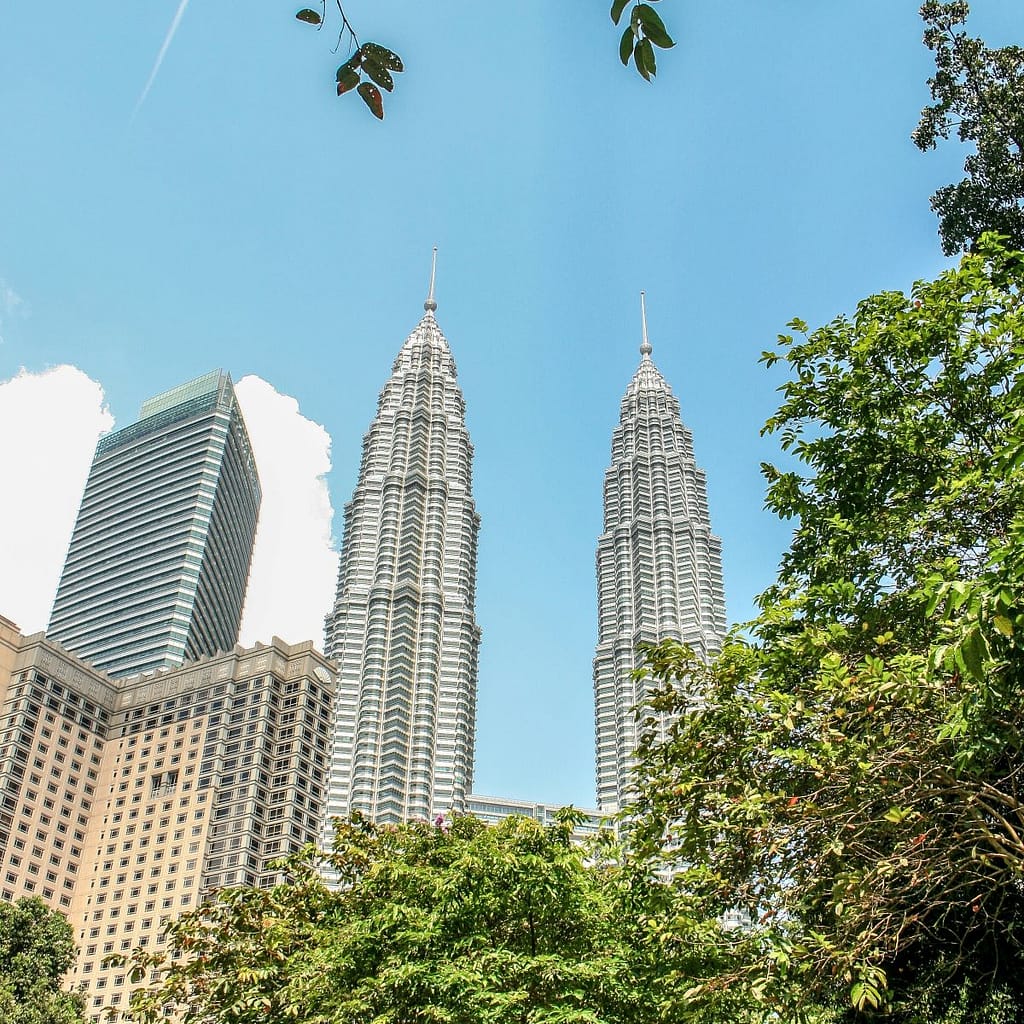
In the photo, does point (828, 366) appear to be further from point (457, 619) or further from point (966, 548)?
point (457, 619)

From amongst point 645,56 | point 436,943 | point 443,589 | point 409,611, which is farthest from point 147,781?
point 645,56

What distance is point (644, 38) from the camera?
435 cm

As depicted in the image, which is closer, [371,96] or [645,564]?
[371,96]

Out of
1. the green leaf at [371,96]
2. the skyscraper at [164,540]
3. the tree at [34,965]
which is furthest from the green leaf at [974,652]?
the skyscraper at [164,540]

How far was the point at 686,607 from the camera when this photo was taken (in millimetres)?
122000

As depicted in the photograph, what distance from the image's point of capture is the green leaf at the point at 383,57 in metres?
4.92

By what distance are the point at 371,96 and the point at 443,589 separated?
123254 millimetres

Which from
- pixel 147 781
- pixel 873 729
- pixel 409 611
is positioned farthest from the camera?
pixel 409 611

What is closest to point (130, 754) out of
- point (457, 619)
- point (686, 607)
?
point (457, 619)

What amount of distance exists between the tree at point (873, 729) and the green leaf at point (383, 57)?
5058 millimetres

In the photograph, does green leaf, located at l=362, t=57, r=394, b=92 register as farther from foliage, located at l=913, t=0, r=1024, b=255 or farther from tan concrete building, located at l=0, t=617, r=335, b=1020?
tan concrete building, located at l=0, t=617, r=335, b=1020

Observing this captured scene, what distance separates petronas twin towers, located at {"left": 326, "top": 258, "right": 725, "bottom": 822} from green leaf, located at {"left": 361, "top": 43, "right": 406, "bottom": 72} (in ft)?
339

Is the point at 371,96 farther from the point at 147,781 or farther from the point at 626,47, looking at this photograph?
the point at 147,781

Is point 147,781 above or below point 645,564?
below
